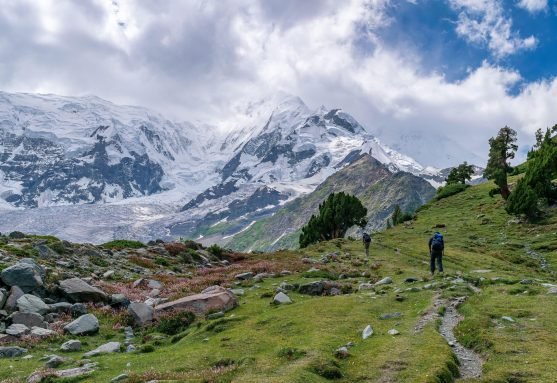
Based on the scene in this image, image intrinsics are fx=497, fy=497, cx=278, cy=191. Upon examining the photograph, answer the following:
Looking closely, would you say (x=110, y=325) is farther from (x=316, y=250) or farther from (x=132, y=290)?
(x=316, y=250)

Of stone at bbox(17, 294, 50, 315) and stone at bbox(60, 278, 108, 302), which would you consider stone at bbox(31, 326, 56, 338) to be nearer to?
stone at bbox(17, 294, 50, 315)

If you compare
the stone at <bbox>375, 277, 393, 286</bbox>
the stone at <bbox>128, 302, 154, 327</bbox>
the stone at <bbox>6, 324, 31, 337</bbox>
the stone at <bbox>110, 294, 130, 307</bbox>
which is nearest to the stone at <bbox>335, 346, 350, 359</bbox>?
the stone at <bbox>128, 302, 154, 327</bbox>

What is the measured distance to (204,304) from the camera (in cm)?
2591

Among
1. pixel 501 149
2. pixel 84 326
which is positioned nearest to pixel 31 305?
pixel 84 326

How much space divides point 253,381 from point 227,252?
162 ft

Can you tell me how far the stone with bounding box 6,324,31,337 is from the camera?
2116 cm

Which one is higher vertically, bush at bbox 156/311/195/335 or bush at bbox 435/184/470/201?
bush at bbox 435/184/470/201

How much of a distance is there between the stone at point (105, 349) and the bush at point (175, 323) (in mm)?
3206

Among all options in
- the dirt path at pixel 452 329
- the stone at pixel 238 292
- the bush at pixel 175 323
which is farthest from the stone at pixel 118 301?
the dirt path at pixel 452 329

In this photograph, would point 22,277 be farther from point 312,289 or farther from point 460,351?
point 460,351

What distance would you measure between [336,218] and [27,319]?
7116cm

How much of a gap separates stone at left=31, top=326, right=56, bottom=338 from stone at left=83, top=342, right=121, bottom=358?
3.27 meters

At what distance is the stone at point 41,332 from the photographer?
70.1 ft

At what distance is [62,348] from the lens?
1992cm
